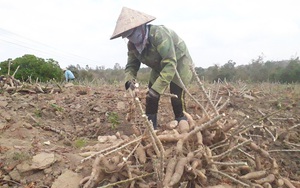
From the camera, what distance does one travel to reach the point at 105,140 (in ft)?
8.16

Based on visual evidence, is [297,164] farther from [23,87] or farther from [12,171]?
[23,87]

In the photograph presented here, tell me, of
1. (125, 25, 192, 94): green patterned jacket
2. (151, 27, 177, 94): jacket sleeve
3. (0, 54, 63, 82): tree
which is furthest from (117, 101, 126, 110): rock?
(0, 54, 63, 82): tree

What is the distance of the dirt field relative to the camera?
6.98 ft

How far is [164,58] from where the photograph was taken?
2.76 m

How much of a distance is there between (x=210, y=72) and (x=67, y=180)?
17.7 metres

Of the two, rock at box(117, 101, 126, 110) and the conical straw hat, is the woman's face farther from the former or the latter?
rock at box(117, 101, 126, 110)

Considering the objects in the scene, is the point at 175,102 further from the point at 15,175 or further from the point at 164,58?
the point at 15,175

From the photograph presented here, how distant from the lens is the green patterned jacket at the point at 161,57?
2.74 metres

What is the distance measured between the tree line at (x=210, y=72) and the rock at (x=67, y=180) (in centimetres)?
392

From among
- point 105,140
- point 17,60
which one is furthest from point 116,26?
point 17,60

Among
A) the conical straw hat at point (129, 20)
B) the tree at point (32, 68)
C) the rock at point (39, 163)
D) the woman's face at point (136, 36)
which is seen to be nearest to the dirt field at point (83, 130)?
the rock at point (39, 163)

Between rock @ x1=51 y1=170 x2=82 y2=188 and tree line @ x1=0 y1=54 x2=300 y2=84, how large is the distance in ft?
12.9

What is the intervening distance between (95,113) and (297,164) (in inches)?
101

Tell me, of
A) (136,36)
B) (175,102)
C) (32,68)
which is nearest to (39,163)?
(136,36)
